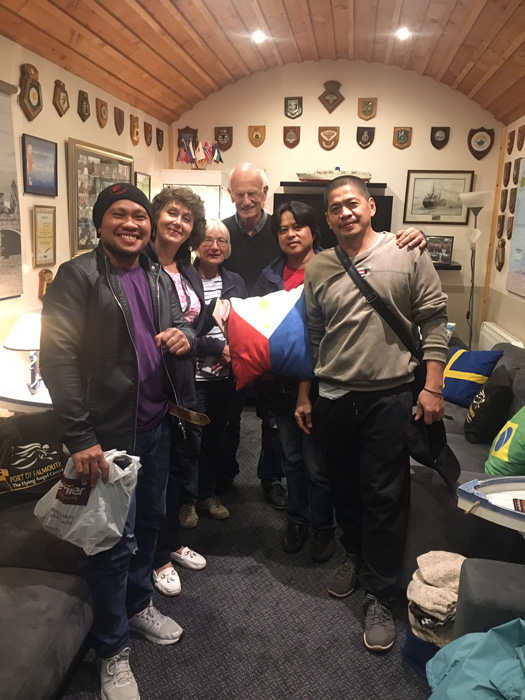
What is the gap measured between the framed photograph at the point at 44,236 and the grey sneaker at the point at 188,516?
1.43m

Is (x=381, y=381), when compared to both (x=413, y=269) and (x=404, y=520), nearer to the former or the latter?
(x=413, y=269)

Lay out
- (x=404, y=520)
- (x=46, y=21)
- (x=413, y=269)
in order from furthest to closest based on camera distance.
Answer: (x=46, y=21), (x=404, y=520), (x=413, y=269)

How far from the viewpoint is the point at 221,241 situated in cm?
218

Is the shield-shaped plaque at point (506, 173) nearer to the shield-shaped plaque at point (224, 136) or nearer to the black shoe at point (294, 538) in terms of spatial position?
the shield-shaped plaque at point (224, 136)

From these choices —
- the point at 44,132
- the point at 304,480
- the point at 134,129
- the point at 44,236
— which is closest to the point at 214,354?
the point at 304,480

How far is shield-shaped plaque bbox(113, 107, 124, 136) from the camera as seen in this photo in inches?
138

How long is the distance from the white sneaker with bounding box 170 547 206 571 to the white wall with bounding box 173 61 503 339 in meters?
Result: 3.32

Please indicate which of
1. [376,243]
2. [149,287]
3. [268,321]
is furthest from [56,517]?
[376,243]

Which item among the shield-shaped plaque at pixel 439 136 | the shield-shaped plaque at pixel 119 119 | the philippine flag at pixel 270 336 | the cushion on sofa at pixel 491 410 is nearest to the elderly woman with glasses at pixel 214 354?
the philippine flag at pixel 270 336

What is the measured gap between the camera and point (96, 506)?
145 centimetres

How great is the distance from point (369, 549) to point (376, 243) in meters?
1.06

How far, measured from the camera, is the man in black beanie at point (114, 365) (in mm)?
1378

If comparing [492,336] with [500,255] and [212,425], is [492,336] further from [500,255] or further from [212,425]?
[212,425]

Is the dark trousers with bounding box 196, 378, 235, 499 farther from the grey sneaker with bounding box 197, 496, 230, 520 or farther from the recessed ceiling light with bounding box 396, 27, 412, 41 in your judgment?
the recessed ceiling light with bounding box 396, 27, 412, 41
